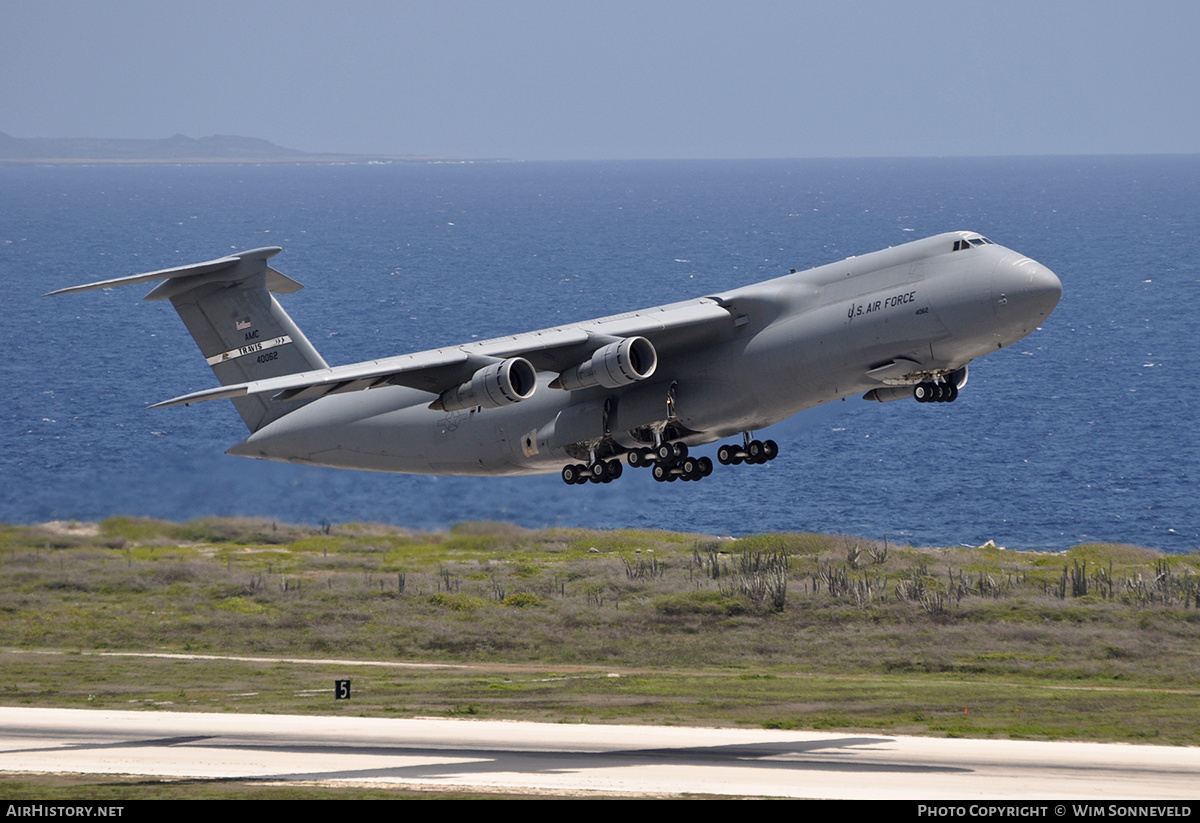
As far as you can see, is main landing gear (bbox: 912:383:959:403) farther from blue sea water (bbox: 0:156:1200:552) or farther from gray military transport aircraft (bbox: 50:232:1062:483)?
blue sea water (bbox: 0:156:1200:552)

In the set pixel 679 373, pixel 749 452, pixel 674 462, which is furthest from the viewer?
pixel 749 452

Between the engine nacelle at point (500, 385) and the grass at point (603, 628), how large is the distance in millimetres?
10265

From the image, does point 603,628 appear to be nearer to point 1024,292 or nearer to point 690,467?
point 690,467

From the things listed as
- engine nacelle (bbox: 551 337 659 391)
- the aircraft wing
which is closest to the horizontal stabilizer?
the aircraft wing

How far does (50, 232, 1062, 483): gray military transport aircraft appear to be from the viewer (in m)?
27.1

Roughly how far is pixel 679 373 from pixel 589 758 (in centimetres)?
843

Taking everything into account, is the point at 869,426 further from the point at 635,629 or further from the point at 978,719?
the point at 978,719

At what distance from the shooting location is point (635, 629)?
159 ft

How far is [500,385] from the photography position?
2772 cm

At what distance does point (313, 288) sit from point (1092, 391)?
76137mm

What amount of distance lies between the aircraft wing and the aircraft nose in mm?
5837

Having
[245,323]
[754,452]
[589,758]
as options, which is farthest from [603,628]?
[754,452]
